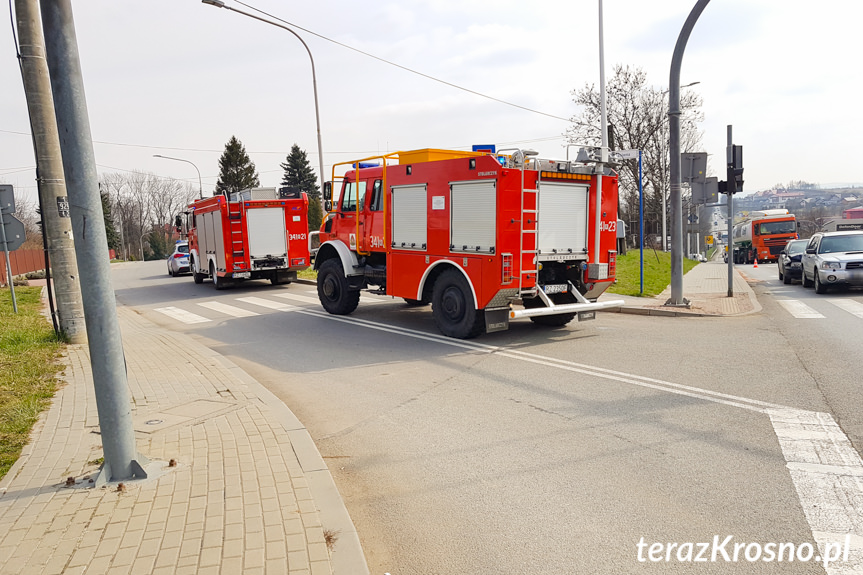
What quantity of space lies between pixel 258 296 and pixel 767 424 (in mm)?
14830

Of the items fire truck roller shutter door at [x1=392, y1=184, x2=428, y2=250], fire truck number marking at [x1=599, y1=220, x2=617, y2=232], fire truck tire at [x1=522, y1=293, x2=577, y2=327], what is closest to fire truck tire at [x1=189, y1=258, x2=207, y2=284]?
fire truck roller shutter door at [x1=392, y1=184, x2=428, y2=250]

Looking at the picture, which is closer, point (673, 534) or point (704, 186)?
point (673, 534)

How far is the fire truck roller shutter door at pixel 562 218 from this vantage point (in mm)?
9910

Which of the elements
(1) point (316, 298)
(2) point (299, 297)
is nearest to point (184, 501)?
(1) point (316, 298)

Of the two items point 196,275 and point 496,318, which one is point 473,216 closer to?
point 496,318

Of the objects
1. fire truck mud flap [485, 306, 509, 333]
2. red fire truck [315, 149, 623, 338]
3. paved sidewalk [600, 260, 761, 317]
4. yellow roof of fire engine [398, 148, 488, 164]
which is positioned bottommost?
paved sidewalk [600, 260, 761, 317]

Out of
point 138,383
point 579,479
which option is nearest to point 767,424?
point 579,479

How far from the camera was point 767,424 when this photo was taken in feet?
18.4

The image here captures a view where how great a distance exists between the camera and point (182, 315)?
15102mm

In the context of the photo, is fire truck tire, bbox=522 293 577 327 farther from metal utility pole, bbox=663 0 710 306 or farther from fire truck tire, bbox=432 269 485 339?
metal utility pole, bbox=663 0 710 306

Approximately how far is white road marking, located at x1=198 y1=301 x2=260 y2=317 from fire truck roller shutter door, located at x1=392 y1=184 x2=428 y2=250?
195 inches

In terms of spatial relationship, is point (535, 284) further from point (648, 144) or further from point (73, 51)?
point (648, 144)

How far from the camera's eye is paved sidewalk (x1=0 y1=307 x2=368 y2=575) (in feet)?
11.1

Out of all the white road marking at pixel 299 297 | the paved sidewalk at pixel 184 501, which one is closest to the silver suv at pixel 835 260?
the white road marking at pixel 299 297
